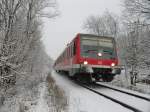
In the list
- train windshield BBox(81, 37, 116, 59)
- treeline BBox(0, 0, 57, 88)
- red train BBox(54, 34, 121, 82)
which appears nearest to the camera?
treeline BBox(0, 0, 57, 88)

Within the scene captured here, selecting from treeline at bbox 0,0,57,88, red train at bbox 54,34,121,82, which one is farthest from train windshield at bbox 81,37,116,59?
treeline at bbox 0,0,57,88

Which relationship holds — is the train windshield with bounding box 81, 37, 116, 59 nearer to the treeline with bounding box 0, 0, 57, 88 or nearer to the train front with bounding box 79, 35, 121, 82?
the train front with bounding box 79, 35, 121, 82

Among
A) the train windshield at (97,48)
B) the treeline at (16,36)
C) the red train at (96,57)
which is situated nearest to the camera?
the treeline at (16,36)

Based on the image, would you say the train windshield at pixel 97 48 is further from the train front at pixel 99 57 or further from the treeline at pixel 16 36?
the treeline at pixel 16 36

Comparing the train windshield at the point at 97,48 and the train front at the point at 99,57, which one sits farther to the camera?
the train windshield at the point at 97,48

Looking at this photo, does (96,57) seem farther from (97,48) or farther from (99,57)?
(97,48)

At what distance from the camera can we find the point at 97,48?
1495cm

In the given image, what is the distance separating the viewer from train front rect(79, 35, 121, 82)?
47.0ft

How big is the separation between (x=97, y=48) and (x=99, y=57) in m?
0.58

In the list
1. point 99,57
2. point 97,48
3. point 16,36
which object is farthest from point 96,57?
point 16,36

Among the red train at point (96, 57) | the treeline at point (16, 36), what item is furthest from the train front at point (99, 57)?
the treeline at point (16, 36)

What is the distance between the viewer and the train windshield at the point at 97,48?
14713 mm

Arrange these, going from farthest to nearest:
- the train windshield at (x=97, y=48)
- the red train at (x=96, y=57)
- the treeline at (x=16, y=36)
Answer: the train windshield at (x=97, y=48) → the red train at (x=96, y=57) → the treeline at (x=16, y=36)

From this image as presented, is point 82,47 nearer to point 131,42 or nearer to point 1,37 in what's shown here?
point 1,37
